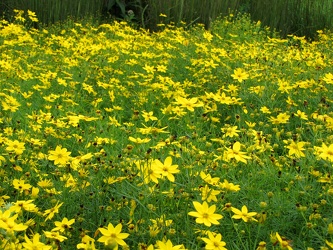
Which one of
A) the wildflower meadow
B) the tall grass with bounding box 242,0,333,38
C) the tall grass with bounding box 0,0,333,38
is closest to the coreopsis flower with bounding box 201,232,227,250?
the wildflower meadow

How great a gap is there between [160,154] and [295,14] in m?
5.48

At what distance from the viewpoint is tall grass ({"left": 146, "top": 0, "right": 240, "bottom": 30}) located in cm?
693

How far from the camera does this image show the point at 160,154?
244cm

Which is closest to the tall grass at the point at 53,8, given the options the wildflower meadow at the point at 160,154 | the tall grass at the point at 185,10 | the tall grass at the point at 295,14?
the tall grass at the point at 185,10

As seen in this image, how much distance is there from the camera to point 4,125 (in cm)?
301

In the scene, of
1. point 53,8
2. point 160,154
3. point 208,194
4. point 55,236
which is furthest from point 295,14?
point 55,236

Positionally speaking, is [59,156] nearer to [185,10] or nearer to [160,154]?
[160,154]

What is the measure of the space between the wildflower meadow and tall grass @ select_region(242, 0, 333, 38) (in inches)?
84.5

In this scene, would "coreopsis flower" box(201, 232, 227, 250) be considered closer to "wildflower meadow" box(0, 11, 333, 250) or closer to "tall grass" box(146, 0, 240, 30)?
"wildflower meadow" box(0, 11, 333, 250)

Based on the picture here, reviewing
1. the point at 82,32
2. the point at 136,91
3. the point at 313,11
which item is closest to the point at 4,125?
the point at 136,91

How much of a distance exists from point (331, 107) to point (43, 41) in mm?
3206

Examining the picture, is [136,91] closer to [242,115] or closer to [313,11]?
[242,115]

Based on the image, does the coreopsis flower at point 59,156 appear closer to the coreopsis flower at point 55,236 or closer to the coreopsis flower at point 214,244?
the coreopsis flower at point 55,236

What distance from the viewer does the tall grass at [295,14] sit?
7176mm
